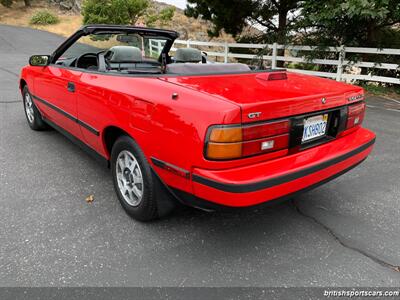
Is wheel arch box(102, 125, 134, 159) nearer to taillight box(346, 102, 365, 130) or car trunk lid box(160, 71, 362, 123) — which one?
car trunk lid box(160, 71, 362, 123)

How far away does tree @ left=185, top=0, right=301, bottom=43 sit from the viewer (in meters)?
11.0

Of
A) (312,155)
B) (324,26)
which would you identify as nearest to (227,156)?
(312,155)

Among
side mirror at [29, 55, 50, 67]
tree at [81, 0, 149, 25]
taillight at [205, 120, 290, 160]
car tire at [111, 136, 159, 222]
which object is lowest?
car tire at [111, 136, 159, 222]

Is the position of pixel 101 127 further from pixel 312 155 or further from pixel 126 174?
pixel 312 155

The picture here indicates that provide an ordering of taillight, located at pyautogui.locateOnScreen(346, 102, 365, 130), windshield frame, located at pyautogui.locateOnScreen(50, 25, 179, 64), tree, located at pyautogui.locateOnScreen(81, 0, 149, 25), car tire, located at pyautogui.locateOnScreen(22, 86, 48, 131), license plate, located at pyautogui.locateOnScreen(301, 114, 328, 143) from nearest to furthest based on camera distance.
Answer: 1. license plate, located at pyautogui.locateOnScreen(301, 114, 328, 143)
2. taillight, located at pyautogui.locateOnScreen(346, 102, 365, 130)
3. windshield frame, located at pyautogui.locateOnScreen(50, 25, 179, 64)
4. car tire, located at pyautogui.locateOnScreen(22, 86, 48, 131)
5. tree, located at pyautogui.locateOnScreen(81, 0, 149, 25)

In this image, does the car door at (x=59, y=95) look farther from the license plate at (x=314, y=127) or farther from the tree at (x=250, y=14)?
the tree at (x=250, y=14)

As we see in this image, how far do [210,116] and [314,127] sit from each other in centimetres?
87

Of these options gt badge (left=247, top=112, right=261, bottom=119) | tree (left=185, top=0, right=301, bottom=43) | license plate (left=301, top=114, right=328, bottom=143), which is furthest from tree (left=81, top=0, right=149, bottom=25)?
gt badge (left=247, top=112, right=261, bottom=119)

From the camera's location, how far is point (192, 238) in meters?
2.49

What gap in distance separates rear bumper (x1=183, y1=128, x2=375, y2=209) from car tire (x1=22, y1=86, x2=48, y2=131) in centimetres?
329

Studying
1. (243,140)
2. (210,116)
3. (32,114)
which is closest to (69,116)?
(32,114)

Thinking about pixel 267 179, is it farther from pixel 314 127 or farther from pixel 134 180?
pixel 134 180

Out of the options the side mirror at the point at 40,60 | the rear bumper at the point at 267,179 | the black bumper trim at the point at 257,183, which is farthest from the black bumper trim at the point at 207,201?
the side mirror at the point at 40,60

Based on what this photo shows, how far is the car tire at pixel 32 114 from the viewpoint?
4627 mm
